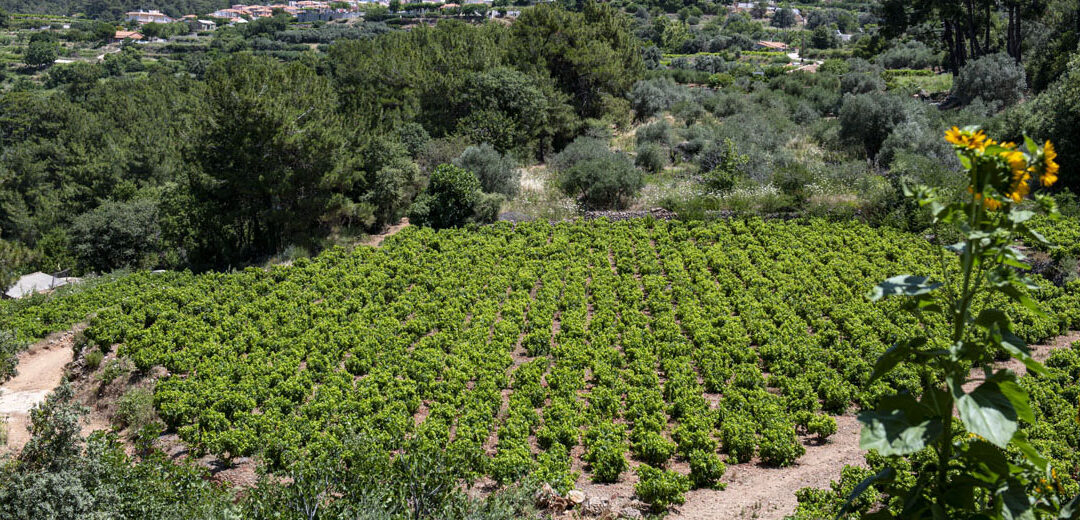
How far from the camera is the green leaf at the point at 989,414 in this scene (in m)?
2.11

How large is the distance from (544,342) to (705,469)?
14.4ft

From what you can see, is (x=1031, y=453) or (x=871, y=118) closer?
(x=1031, y=453)

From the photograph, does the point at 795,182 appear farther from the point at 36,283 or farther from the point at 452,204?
the point at 36,283

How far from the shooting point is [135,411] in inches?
436

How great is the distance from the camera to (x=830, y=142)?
26531 mm

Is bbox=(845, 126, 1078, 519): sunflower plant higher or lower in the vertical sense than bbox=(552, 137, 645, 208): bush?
higher

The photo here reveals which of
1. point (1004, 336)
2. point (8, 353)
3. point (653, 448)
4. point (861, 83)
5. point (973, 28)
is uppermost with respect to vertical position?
point (973, 28)

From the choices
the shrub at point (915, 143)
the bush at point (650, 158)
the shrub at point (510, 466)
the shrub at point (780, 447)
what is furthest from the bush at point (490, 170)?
the shrub at point (780, 447)

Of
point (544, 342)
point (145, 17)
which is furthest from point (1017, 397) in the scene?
point (145, 17)

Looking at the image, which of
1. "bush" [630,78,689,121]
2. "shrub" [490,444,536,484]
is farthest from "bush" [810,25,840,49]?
"shrub" [490,444,536,484]

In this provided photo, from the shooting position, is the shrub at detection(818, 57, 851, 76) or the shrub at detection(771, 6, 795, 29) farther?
the shrub at detection(771, 6, 795, 29)

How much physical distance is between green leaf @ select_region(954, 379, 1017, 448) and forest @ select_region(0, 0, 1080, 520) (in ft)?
0.04

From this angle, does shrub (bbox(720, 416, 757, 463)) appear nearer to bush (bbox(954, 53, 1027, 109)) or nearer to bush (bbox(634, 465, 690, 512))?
bush (bbox(634, 465, 690, 512))

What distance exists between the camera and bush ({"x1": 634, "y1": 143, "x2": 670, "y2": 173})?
25.4 metres
